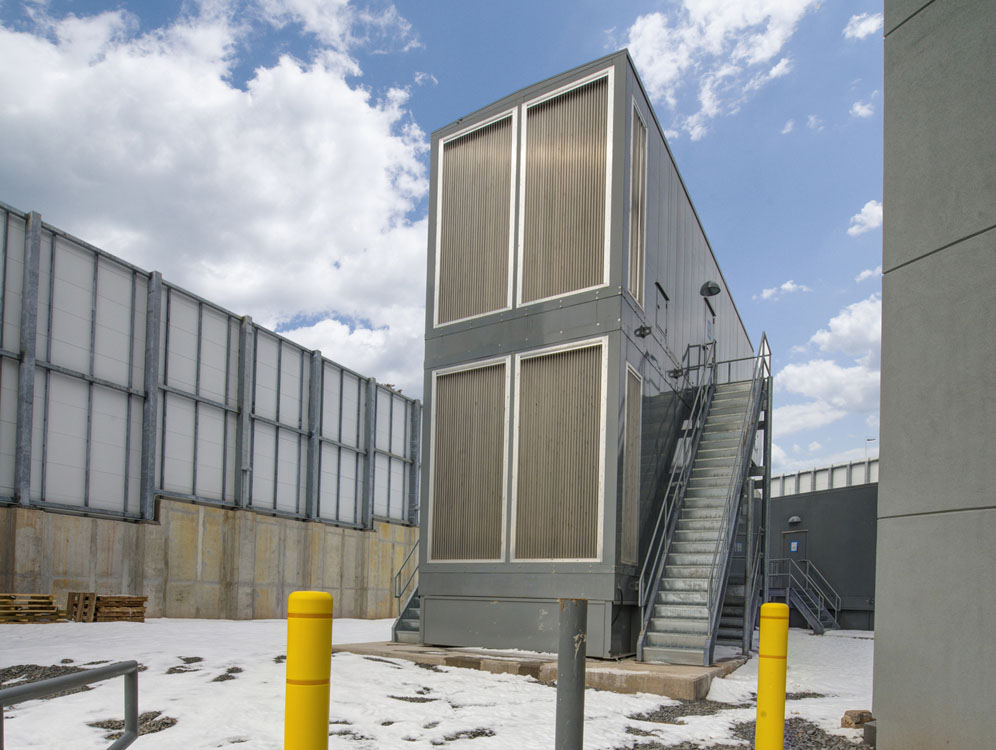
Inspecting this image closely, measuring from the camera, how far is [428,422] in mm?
15281

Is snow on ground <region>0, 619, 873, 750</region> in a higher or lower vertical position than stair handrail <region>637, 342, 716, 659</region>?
lower

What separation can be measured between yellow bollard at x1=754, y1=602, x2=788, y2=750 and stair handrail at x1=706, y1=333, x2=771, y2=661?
7.32 m

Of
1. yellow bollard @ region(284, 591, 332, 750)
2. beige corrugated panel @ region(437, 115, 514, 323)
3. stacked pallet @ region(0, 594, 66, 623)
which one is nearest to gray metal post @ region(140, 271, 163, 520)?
stacked pallet @ region(0, 594, 66, 623)

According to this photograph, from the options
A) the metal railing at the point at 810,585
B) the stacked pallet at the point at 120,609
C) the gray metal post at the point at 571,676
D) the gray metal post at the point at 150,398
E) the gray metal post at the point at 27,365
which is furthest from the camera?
the metal railing at the point at 810,585

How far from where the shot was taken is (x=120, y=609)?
2264 centimetres

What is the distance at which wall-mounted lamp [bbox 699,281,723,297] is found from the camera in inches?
799

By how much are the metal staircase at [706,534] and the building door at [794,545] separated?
39.4 ft

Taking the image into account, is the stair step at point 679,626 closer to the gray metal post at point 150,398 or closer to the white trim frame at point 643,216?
the white trim frame at point 643,216

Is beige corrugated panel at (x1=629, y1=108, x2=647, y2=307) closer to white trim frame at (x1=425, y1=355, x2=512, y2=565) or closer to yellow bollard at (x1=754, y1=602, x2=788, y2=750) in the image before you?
white trim frame at (x1=425, y1=355, x2=512, y2=565)

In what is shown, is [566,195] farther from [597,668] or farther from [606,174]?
[597,668]

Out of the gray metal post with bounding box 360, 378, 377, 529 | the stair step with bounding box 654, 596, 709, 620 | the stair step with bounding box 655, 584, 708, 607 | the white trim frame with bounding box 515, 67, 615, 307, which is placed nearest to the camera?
the stair step with bounding box 654, 596, 709, 620

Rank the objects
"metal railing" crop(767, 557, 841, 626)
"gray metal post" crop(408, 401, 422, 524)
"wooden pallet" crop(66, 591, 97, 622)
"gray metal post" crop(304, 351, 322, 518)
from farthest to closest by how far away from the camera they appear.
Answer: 1. "gray metal post" crop(408, 401, 422, 524)
2. "gray metal post" crop(304, 351, 322, 518)
3. "metal railing" crop(767, 557, 841, 626)
4. "wooden pallet" crop(66, 591, 97, 622)

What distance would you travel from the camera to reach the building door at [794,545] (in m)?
30.2

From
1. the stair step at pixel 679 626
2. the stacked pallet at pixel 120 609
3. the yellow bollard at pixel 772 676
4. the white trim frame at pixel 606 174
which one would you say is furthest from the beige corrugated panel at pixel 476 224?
the stacked pallet at pixel 120 609
